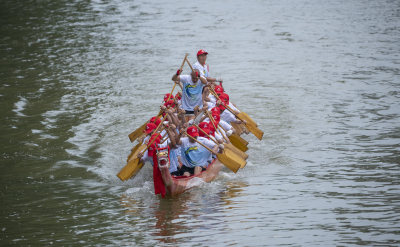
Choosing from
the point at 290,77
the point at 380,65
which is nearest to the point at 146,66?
the point at 290,77

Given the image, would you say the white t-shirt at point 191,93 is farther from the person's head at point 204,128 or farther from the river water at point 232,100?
the river water at point 232,100

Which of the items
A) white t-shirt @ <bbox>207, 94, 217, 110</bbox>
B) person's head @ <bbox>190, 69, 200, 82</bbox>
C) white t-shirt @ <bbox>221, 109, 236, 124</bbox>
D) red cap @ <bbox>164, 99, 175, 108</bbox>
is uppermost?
person's head @ <bbox>190, 69, 200, 82</bbox>

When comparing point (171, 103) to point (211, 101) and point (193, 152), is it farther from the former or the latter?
point (193, 152)

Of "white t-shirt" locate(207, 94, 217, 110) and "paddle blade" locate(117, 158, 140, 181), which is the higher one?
"white t-shirt" locate(207, 94, 217, 110)

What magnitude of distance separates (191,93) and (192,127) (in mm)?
2229

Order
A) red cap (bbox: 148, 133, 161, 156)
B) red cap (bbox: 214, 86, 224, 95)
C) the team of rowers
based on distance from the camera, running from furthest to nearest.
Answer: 1. red cap (bbox: 214, 86, 224, 95)
2. the team of rowers
3. red cap (bbox: 148, 133, 161, 156)

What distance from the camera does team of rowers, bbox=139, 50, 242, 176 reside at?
12859mm

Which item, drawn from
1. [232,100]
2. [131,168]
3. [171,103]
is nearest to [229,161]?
[131,168]

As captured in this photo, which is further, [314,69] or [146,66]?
[146,66]

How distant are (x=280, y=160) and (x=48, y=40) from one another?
66.3 ft

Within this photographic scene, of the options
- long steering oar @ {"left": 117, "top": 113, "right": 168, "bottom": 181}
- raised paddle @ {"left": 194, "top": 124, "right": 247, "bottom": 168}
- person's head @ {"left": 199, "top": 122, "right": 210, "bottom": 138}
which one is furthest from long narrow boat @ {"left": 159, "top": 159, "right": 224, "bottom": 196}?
long steering oar @ {"left": 117, "top": 113, "right": 168, "bottom": 181}

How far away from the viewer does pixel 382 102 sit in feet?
64.9

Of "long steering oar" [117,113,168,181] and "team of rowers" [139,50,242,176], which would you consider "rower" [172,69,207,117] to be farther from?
"long steering oar" [117,113,168,181]

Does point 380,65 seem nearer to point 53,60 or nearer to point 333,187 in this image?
point 333,187
